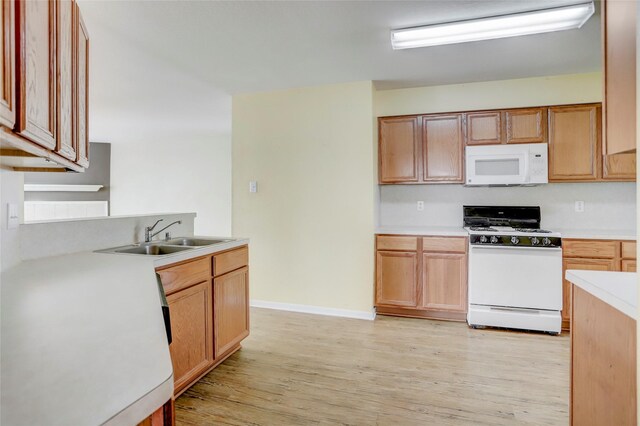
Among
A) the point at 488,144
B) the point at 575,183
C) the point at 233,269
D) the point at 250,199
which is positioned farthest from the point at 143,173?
the point at 575,183

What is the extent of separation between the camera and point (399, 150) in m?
3.71

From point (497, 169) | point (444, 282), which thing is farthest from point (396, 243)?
point (497, 169)

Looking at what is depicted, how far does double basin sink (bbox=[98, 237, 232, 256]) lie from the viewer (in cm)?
223

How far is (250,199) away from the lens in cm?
392

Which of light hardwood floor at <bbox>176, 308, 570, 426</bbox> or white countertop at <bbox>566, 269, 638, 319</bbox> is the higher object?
white countertop at <bbox>566, 269, 638, 319</bbox>

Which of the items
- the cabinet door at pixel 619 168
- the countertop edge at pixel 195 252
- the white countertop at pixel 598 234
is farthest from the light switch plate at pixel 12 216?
the cabinet door at pixel 619 168

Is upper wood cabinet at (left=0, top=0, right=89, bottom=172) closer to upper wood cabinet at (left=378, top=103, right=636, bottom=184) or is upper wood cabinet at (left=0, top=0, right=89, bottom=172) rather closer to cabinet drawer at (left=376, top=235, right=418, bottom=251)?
cabinet drawer at (left=376, top=235, right=418, bottom=251)

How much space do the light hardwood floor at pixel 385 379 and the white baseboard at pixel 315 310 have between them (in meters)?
0.25

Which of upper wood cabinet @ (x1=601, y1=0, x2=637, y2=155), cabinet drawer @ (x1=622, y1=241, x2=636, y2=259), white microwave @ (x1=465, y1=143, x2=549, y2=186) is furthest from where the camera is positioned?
white microwave @ (x1=465, y1=143, x2=549, y2=186)

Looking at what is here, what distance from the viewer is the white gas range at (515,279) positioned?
3.04 meters

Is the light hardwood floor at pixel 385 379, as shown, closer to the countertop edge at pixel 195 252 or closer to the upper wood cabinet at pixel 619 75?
the countertop edge at pixel 195 252

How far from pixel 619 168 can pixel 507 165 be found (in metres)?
0.96

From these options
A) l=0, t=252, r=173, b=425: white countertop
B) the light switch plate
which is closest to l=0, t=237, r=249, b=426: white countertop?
l=0, t=252, r=173, b=425: white countertop

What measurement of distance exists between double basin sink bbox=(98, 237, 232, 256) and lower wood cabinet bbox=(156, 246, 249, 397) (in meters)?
0.21
